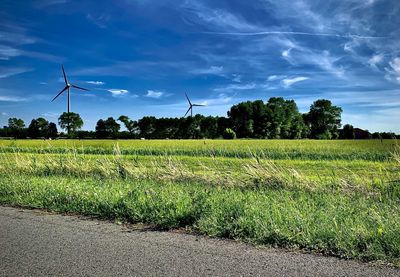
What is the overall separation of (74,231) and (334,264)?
4.07 meters

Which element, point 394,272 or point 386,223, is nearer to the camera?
point 394,272

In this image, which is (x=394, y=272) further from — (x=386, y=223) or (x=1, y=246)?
(x=1, y=246)

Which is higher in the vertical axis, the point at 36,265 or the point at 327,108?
the point at 327,108

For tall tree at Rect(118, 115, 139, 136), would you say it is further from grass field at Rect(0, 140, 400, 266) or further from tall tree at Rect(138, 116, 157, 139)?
grass field at Rect(0, 140, 400, 266)

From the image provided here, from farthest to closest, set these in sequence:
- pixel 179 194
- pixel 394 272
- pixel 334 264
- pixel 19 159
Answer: pixel 19 159
pixel 179 194
pixel 334 264
pixel 394 272

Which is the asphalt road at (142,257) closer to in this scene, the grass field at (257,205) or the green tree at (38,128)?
the grass field at (257,205)

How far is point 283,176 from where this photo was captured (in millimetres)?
10812

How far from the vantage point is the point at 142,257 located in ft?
15.6

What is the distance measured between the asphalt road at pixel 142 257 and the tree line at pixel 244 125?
330ft

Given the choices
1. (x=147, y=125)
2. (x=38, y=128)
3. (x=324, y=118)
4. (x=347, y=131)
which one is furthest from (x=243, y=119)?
(x=38, y=128)

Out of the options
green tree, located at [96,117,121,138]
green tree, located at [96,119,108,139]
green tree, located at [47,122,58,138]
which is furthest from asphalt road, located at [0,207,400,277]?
green tree, located at [96,117,121,138]

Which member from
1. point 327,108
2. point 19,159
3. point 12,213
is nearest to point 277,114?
point 327,108

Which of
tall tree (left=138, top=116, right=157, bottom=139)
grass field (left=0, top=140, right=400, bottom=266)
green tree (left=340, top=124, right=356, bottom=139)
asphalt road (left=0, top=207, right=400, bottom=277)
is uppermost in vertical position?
tall tree (left=138, top=116, right=157, bottom=139)

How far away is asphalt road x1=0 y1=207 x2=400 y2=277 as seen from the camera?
425cm
